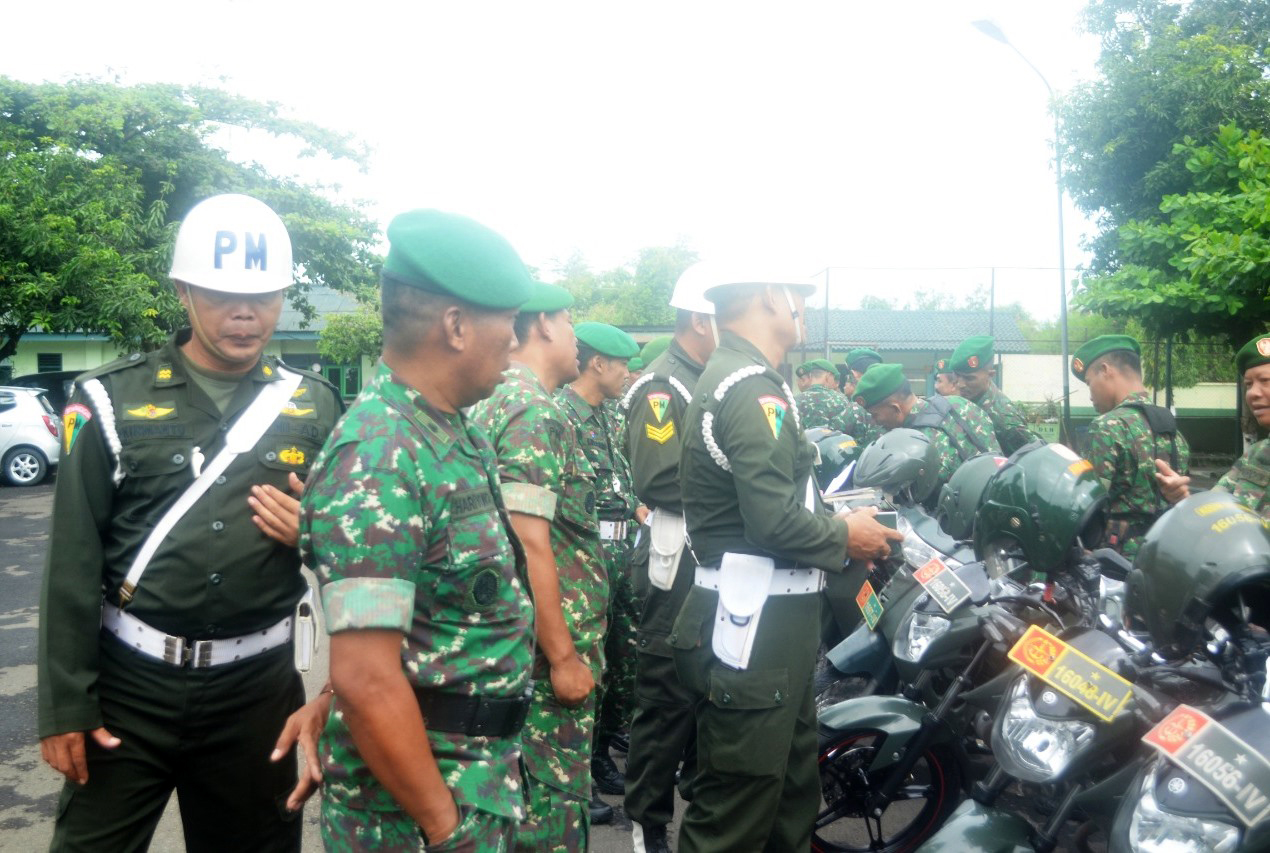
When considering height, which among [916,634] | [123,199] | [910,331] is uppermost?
[123,199]

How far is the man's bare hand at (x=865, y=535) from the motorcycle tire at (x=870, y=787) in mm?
853

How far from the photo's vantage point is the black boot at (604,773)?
15.6 feet

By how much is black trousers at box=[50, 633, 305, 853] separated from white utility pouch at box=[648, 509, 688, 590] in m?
1.66

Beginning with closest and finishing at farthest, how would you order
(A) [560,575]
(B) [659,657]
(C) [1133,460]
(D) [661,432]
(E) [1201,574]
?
(E) [1201,574] → (A) [560,575] → (B) [659,657] → (D) [661,432] → (C) [1133,460]

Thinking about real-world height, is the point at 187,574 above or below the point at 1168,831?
above

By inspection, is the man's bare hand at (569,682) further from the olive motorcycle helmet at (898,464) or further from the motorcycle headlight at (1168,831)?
the olive motorcycle helmet at (898,464)

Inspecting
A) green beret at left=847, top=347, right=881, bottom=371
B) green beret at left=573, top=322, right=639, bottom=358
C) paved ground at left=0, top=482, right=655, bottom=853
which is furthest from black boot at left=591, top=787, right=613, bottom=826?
green beret at left=847, top=347, right=881, bottom=371

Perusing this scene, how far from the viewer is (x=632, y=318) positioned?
204 feet

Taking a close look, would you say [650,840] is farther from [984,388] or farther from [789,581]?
[984,388]

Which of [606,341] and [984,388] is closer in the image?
[606,341]

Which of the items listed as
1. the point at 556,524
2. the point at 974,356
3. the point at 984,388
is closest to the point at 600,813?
the point at 556,524

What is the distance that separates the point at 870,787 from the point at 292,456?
2.36 meters

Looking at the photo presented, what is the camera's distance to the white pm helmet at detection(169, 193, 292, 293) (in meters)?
2.51

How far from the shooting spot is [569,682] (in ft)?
8.89
